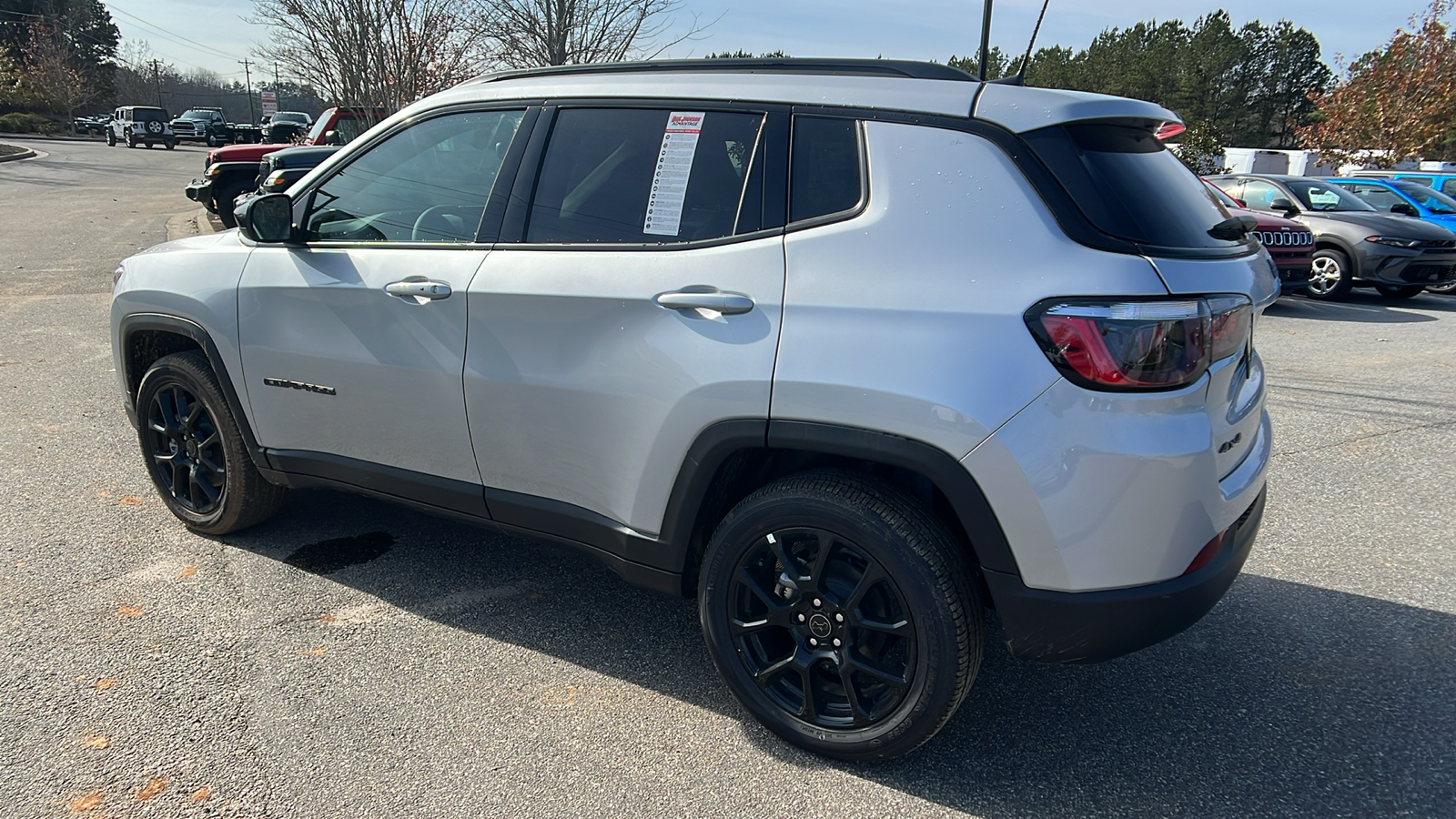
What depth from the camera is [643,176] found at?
2.77 meters

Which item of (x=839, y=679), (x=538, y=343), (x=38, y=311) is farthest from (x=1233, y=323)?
(x=38, y=311)

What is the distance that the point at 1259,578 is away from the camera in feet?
12.2

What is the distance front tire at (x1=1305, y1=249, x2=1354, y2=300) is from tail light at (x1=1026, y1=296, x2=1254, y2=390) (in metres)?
10.9

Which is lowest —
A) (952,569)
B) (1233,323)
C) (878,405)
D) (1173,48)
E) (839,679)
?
(839,679)

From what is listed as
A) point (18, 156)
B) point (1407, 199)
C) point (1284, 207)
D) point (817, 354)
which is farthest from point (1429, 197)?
point (18, 156)

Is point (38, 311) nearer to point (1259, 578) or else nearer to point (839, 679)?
point (839, 679)

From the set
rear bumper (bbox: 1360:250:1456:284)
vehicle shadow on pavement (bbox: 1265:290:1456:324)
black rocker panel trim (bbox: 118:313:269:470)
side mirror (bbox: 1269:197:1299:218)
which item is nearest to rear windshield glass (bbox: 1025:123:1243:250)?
black rocker panel trim (bbox: 118:313:269:470)

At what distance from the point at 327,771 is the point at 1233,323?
8.47 feet

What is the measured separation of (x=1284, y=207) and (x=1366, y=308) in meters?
1.64

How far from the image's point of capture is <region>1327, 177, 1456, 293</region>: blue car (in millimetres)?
13219

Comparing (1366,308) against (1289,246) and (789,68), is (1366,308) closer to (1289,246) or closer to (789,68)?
(1289,246)

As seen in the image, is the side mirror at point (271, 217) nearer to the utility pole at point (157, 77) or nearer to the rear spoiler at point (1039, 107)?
the rear spoiler at point (1039, 107)

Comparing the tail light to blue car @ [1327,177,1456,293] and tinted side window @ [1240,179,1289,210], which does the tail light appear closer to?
tinted side window @ [1240,179,1289,210]

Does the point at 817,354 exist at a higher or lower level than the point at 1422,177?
lower
